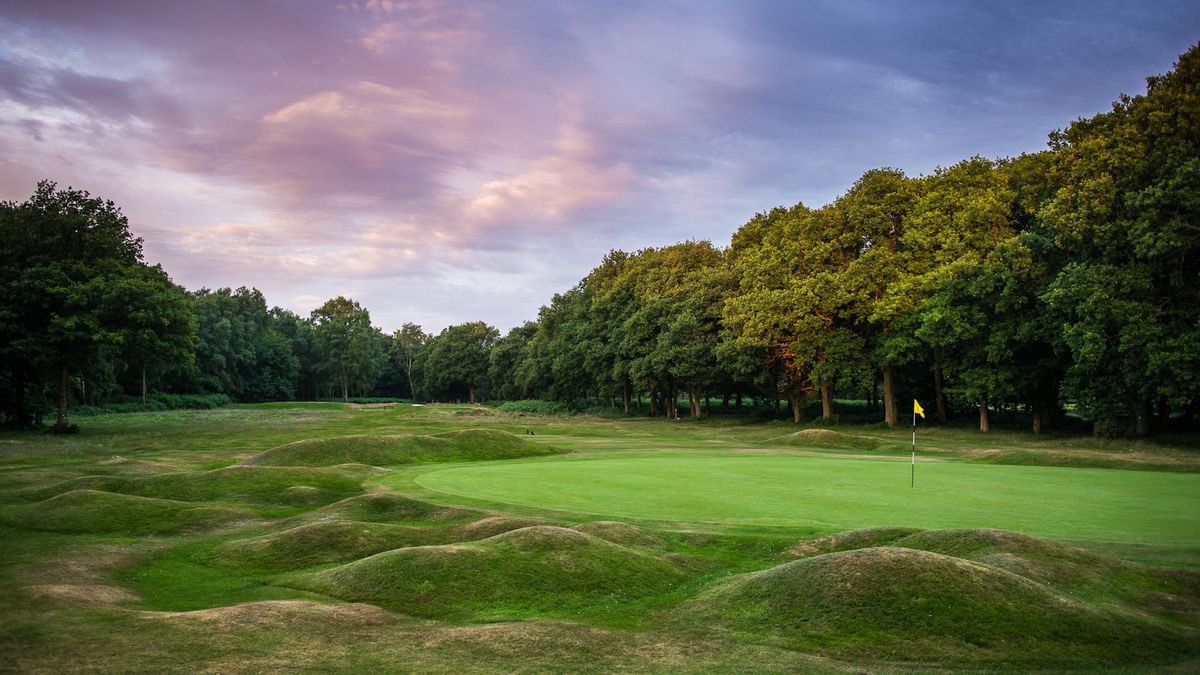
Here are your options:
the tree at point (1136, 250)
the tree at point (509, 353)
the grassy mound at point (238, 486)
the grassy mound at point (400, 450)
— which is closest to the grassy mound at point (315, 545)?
the grassy mound at point (238, 486)

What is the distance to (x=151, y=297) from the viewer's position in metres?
52.8

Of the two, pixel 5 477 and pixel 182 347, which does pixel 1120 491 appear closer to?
pixel 5 477

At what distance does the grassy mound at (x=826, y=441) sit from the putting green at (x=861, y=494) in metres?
10.9

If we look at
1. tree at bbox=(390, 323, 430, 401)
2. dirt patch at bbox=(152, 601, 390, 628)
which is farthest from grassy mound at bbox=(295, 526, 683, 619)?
tree at bbox=(390, 323, 430, 401)

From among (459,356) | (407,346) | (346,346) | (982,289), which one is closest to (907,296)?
Answer: (982,289)

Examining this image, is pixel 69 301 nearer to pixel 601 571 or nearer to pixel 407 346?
pixel 601 571

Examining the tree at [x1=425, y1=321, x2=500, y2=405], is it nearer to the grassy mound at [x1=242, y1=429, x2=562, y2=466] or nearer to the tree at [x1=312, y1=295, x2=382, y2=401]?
the tree at [x1=312, y1=295, x2=382, y2=401]

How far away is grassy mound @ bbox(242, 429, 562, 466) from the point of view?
34.4 meters

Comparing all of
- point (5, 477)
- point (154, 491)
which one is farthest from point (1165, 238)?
point (5, 477)

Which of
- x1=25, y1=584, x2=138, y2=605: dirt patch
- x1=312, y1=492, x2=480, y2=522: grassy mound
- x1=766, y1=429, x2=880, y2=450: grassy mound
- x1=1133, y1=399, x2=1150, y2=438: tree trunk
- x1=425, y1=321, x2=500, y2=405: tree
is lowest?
x1=766, y1=429, x2=880, y2=450: grassy mound

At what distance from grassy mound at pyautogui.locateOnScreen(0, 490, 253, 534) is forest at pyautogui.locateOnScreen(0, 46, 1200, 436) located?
3530 centimetres

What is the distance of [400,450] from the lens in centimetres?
3825

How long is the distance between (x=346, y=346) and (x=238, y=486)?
422 ft

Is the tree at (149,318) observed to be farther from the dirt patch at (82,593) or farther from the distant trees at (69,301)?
the dirt patch at (82,593)
